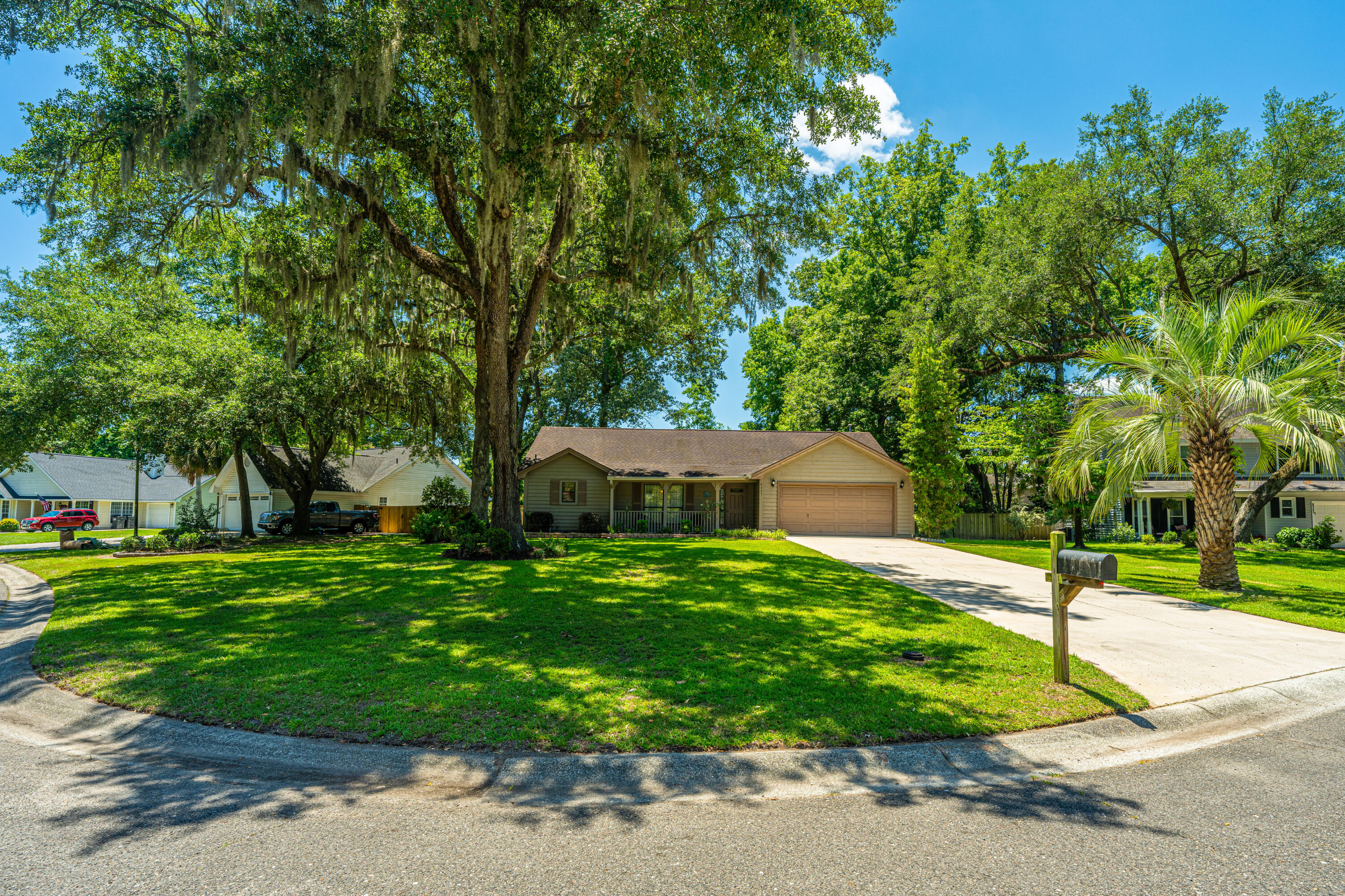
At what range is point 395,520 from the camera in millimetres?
30953

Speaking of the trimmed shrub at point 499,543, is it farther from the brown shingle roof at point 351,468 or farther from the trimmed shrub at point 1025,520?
the trimmed shrub at point 1025,520

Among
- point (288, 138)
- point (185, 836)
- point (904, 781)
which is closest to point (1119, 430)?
point (904, 781)

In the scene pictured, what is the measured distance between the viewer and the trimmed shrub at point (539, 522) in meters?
26.6

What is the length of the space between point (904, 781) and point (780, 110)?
1209 cm

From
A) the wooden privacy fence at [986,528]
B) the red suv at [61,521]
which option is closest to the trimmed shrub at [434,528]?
the wooden privacy fence at [986,528]

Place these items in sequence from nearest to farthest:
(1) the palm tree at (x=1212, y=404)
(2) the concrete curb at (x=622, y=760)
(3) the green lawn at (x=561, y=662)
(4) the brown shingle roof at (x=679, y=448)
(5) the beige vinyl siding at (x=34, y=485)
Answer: (2) the concrete curb at (x=622, y=760)
(3) the green lawn at (x=561, y=662)
(1) the palm tree at (x=1212, y=404)
(4) the brown shingle roof at (x=679, y=448)
(5) the beige vinyl siding at (x=34, y=485)

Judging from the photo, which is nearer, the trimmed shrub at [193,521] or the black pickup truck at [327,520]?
the trimmed shrub at [193,521]

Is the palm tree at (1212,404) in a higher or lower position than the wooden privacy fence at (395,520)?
higher

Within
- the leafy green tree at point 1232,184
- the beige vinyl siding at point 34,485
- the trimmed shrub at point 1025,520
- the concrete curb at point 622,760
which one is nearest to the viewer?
the concrete curb at point 622,760

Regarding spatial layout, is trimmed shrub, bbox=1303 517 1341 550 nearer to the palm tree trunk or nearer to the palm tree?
the palm tree

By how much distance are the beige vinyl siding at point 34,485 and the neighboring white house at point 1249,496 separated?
187 feet

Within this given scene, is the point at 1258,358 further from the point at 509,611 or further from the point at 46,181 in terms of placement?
the point at 46,181

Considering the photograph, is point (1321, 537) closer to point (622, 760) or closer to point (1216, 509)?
point (1216, 509)

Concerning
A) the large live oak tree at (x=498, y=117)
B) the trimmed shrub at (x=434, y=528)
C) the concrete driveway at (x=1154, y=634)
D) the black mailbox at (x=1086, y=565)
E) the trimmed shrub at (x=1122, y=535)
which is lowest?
the trimmed shrub at (x=1122, y=535)
